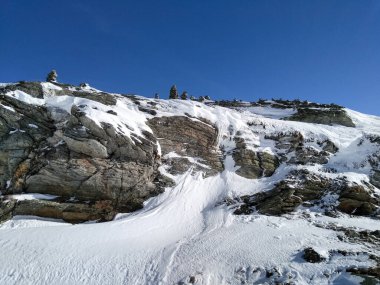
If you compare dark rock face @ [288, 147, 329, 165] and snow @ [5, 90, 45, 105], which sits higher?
snow @ [5, 90, 45, 105]

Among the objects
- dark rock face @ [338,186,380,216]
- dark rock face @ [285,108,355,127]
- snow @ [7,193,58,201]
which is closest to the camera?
snow @ [7,193,58,201]

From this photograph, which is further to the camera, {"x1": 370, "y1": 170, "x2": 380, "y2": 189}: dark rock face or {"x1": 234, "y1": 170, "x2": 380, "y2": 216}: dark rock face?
{"x1": 370, "y1": 170, "x2": 380, "y2": 189}: dark rock face

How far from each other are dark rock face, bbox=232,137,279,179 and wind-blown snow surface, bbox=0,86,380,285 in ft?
3.75

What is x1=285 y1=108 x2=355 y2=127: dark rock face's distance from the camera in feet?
141

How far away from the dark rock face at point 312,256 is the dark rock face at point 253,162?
40.8ft

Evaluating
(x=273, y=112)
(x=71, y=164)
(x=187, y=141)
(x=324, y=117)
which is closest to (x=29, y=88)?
(x=71, y=164)

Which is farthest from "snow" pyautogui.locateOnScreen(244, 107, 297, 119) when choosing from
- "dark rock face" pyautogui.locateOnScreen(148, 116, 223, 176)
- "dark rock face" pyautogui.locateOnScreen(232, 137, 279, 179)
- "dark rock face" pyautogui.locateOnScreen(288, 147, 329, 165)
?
"dark rock face" pyautogui.locateOnScreen(232, 137, 279, 179)

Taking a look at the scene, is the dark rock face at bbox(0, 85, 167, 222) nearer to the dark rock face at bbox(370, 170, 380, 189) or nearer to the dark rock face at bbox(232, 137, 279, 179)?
the dark rock face at bbox(232, 137, 279, 179)

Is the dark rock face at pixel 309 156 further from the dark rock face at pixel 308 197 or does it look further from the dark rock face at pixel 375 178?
the dark rock face at pixel 375 178

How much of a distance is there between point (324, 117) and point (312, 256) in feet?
105

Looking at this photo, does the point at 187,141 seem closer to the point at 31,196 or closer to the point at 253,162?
the point at 253,162

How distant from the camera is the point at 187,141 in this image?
103 ft

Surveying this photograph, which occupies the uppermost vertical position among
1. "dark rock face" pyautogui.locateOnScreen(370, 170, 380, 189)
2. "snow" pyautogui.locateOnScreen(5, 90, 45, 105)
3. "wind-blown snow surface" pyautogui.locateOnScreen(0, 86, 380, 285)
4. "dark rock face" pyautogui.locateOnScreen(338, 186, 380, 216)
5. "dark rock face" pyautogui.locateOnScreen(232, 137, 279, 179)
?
"snow" pyautogui.locateOnScreen(5, 90, 45, 105)

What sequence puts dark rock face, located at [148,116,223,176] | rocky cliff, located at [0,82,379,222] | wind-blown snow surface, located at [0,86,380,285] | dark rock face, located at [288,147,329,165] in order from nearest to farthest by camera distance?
wind-blown snow surface, located at [0,86,380,285] < rocky cliff, located at [0,82,379,222] < dark rock face, located at [148,116,223,176] < dark rock face, located at [288,147,329,165]
